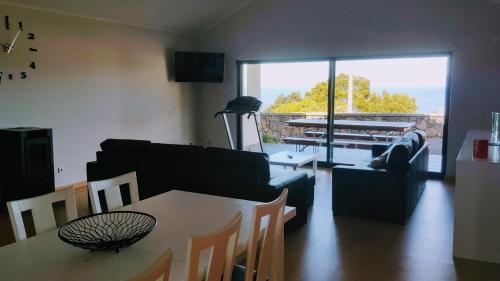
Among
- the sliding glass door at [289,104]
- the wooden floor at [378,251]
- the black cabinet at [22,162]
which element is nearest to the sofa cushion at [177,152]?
the wooden floor at [378,251]

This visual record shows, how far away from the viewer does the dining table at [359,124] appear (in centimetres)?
688

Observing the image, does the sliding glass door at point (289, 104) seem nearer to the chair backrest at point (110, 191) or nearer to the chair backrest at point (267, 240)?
the chair backrest at point (110, 191)

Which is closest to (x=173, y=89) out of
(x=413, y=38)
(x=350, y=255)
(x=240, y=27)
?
(x=240, y=27)

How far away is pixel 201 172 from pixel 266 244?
209 centimetres

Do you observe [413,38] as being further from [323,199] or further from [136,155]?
[136,155]

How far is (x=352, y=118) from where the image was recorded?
727 centimetres

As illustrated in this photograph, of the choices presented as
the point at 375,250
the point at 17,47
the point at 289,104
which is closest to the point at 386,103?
the point at 289,104

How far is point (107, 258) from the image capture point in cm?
171

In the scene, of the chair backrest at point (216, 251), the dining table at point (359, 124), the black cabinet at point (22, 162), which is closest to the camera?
the chair backrest at point (216, 251)

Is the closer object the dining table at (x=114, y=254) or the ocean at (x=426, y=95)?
the dining table at (x=114, y=254)

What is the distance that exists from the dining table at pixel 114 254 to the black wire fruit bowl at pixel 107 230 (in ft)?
0.14

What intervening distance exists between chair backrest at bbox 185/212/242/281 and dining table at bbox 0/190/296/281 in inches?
4.2

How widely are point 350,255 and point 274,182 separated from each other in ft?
2.97

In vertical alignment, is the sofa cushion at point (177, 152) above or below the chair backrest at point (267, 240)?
above
